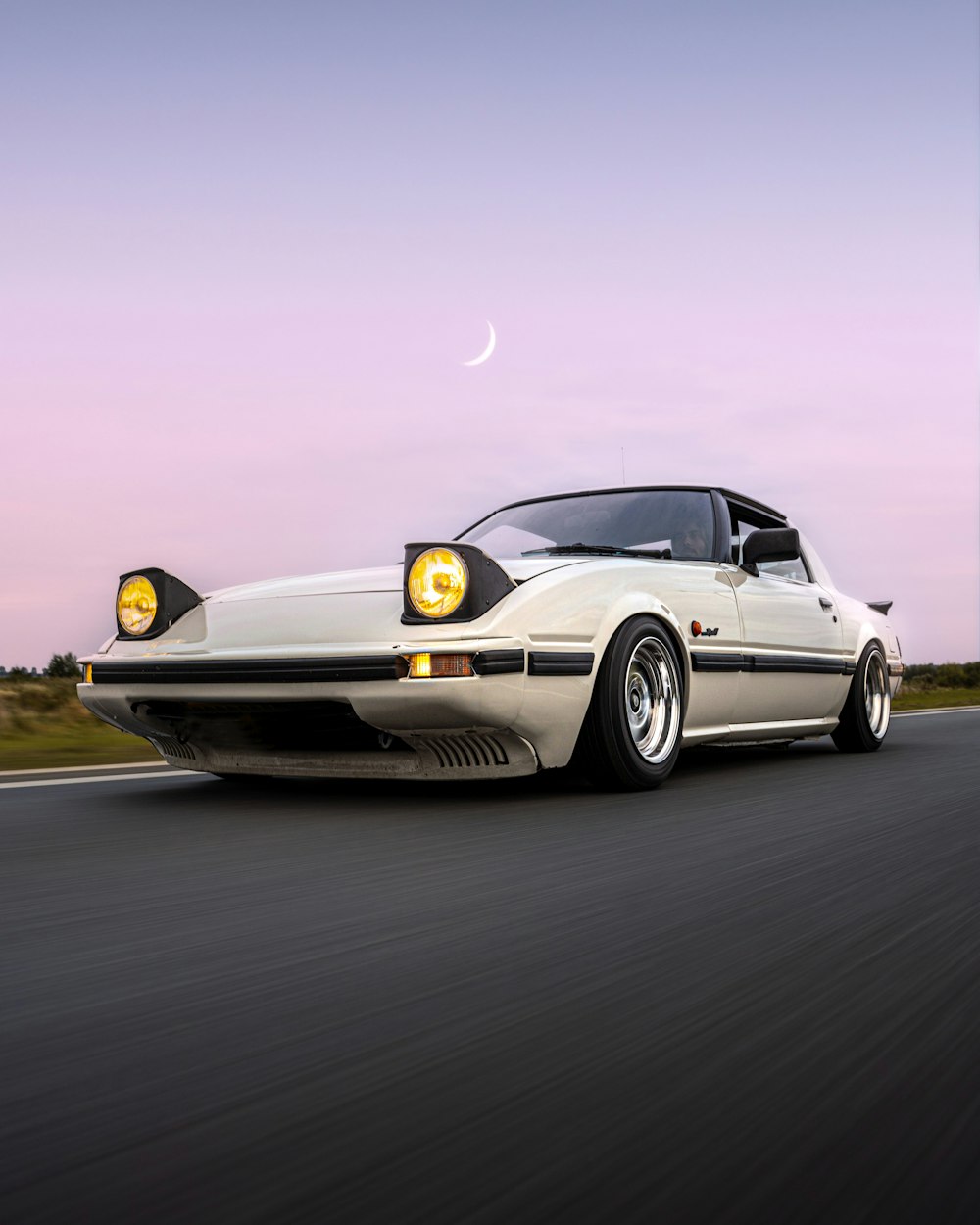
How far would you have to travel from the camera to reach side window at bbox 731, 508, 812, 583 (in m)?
6.74

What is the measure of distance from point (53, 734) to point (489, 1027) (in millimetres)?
7828

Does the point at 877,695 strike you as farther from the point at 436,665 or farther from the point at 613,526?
the point at 436,665

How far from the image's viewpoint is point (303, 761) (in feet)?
16.1

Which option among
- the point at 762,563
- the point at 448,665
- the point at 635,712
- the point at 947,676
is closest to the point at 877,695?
the point at 762,563

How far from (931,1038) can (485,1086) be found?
2.37ft

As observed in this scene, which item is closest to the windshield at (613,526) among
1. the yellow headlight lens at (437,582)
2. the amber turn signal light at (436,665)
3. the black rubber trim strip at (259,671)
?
the yellow headlight lens at (437,582)

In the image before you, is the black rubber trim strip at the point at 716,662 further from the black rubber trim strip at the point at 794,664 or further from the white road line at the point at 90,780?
the white road line at the point at 90,780

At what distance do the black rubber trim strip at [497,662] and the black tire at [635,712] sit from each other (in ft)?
1.71

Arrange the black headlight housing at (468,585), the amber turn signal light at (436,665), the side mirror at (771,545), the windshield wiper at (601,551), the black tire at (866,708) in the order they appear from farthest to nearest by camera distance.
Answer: the black tire at (866,708)
the side mirror at (771,545)
the windshield wiper at (601,551)
the black headlight housing at (468,585)
the amber turn signal light at (436,665)

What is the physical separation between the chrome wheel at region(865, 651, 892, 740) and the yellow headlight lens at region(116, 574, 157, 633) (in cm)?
440

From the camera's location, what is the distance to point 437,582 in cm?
468

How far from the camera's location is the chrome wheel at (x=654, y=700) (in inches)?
210

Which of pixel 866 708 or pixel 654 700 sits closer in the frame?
pixel 654 700

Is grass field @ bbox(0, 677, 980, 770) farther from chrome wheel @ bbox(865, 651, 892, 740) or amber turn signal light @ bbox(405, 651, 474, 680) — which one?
chrome wheel @ bbox(865, 651, 892, 740)
